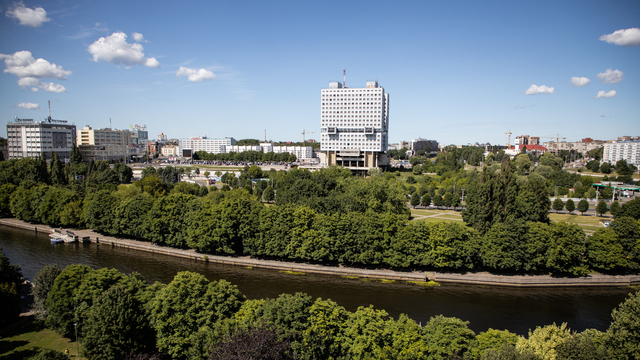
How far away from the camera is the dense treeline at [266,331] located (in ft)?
43.1

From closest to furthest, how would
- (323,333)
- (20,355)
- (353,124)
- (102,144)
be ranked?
(323,333) → (20,355) → (353,124) → (102,144)

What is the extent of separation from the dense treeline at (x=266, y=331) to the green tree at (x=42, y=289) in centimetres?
147

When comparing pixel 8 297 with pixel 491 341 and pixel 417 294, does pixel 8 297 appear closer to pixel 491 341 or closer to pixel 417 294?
pixel 491 341

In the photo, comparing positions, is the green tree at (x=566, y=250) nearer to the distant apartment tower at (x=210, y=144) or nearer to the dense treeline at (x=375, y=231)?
the dense treeline at (x=375, y=231)

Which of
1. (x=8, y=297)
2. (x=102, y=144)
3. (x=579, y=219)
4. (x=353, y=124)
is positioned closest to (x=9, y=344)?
(x=8, y=297)

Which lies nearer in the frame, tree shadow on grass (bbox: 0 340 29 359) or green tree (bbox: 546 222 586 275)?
tree shadow on grass (bbox: 0 340 29 359)

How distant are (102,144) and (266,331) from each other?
447ft

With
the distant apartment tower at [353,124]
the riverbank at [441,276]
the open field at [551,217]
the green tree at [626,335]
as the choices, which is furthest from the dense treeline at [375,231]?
the distant apartment tower at [353,124]

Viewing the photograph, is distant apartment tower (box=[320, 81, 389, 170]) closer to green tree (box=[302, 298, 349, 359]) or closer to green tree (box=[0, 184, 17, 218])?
green tree (box=[0, 184, 17, 218])

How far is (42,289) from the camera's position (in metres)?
19.3

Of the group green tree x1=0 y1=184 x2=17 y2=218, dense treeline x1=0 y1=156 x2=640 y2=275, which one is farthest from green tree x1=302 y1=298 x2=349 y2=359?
green tree x1=0 y1=184 x2=17 y2=218

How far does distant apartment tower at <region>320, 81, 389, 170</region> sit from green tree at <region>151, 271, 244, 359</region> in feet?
250

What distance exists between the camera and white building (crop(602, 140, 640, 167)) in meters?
113

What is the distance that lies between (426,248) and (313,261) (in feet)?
31.4
